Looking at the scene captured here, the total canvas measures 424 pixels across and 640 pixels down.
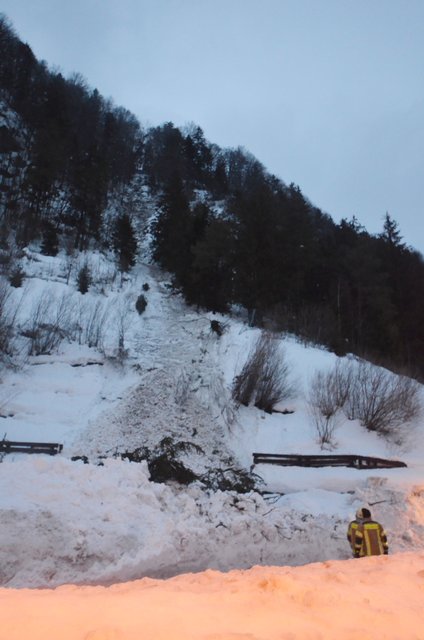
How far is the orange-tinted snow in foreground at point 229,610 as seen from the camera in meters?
3.05

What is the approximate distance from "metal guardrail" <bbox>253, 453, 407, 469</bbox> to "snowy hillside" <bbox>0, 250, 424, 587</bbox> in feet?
1.06

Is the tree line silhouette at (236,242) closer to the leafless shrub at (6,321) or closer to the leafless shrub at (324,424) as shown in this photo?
the leafless shrub at (324,424)

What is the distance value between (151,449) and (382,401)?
943 cm

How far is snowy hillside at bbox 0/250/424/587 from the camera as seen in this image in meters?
7.46

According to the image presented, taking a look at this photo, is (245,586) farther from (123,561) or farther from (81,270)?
(81,270)

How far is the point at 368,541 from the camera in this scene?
272 inches

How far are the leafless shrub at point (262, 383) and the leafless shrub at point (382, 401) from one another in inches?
113

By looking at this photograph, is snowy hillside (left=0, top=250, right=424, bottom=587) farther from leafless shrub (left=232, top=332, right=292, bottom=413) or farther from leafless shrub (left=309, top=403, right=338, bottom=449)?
leafless shrub (left=232, top=332, right=292, bottom=413)

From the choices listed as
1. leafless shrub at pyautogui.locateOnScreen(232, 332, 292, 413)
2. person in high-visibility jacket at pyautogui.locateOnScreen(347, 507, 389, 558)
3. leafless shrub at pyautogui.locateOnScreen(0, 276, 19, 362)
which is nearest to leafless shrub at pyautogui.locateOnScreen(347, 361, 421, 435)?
leafless shrub at pyautogui.locateOnScreen(232, 332, 292, 413)

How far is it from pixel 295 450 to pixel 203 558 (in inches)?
332

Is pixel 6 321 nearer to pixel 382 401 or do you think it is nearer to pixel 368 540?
pixel 382 401

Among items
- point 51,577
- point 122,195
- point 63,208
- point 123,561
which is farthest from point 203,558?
point 122,195

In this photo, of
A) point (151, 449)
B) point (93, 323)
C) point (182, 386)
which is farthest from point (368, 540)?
point (93, 323)

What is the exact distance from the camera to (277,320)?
26.8 metres
